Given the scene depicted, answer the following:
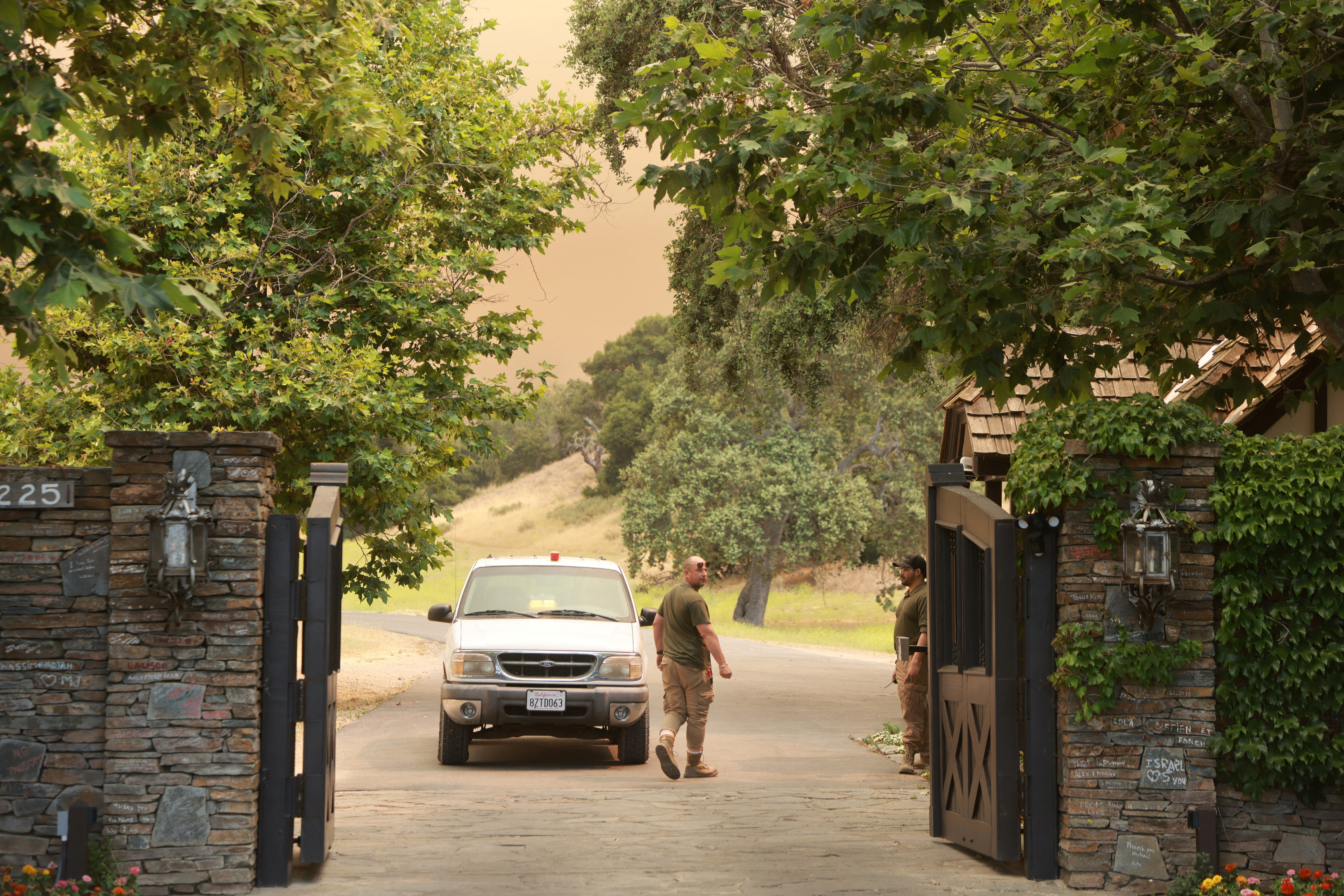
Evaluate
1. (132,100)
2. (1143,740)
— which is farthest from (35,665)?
Answer: (1143,740)

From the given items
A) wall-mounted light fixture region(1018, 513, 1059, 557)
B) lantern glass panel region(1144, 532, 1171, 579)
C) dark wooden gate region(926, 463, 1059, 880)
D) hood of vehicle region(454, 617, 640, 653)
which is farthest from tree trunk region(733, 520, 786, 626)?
lantern glass panel region(1144, 532, 1171, 579)

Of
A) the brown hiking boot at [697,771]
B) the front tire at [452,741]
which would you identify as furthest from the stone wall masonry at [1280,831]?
the front tire at [452,741]

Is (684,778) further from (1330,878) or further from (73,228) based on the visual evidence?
(73,228)

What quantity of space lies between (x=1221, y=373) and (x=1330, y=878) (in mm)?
6762

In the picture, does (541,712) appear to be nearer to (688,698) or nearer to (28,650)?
(688,698)

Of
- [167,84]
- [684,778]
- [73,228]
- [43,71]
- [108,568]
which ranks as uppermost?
[167,84]

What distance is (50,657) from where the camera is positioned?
255 inches

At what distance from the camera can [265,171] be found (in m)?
8.70

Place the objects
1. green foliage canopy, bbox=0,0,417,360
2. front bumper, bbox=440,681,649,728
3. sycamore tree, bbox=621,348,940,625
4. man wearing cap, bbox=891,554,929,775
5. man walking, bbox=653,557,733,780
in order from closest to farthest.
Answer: green foliage canopy, bbox=0,0,417,360
man walking, bbox=653,557,733,780
front bumper, bbox=440,681,649,728
man wearing cap, bbox=891,554,929,775
sycamore tree, bbox=621,348,940,625

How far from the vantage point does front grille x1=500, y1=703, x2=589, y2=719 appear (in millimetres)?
10914

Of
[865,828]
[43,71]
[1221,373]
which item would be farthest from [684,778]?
[43,71]

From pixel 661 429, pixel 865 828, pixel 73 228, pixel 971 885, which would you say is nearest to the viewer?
pixel 73 228

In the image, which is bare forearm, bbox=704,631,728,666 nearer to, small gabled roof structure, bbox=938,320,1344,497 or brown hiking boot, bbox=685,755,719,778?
brown hiking boot, bbox=685,755,719,778

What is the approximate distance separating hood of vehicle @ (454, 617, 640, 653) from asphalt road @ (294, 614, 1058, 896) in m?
1.14
